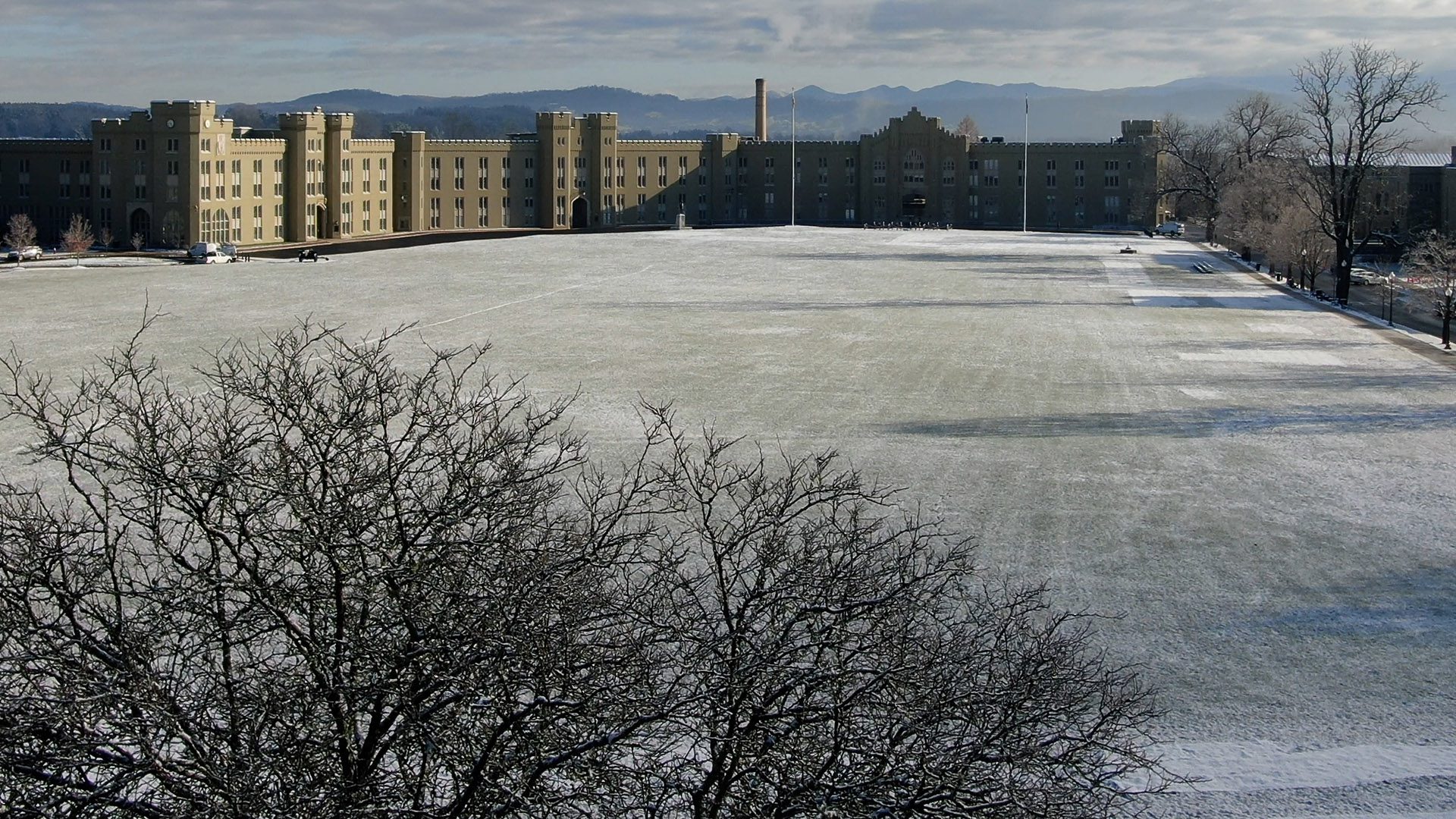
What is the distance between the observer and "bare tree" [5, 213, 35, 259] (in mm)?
106438

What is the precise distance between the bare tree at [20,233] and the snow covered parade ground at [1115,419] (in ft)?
83.5

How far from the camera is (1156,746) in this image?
15820 mm

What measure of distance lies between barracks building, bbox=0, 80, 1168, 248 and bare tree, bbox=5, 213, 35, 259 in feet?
20.2

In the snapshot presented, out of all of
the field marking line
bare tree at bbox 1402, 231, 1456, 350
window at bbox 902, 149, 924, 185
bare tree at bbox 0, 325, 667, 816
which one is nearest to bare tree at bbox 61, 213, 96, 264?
the field marking line

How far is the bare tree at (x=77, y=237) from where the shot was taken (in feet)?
333

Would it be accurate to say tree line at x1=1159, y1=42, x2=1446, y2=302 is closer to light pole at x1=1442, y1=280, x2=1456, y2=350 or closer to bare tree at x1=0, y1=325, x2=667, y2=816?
light pole at x1=1442, y1=280, x2=1456, y2=350

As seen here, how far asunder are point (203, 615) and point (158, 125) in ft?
356

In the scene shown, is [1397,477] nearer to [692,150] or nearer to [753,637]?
[753,637]

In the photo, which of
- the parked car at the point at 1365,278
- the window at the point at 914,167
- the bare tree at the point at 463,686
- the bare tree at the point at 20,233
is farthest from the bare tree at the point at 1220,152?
the bare tree at the point at 463,686

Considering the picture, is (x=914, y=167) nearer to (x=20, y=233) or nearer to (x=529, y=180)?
(x=529, y=180)

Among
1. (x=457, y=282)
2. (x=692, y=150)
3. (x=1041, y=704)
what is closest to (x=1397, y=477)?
(x=1041, y=704)

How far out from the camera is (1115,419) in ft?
121

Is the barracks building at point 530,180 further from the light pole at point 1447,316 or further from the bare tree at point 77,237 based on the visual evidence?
the light pole at point 1447,316

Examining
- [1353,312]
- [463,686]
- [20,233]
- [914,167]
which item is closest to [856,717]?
[463,686]
